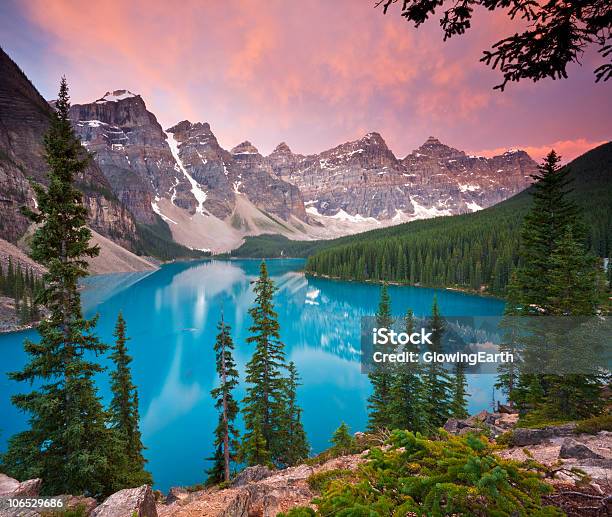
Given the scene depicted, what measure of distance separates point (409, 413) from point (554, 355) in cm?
756

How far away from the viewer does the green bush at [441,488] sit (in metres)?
2.97

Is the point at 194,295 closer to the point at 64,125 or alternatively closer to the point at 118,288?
the point at 118,288

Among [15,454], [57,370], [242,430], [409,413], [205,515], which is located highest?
[57,370]

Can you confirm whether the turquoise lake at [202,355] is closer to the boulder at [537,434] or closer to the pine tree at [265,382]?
the pine tree at [265,382]

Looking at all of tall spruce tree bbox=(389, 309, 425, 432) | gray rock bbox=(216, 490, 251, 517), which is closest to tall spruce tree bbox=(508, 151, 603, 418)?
tall spruce tree bbox=(389, 309, 425, 432)

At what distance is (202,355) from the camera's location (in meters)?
42.2

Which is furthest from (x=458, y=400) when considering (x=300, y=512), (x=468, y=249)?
(x=468, y=249)

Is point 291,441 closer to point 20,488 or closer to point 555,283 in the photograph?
point 20,488

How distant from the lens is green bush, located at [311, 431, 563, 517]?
2.97 m

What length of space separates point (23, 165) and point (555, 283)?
173161 mm

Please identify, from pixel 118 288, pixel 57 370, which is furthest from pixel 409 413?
pixel 118 288

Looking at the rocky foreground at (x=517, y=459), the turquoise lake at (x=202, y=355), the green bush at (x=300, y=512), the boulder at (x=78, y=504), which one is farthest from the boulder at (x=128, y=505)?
the turquoise lake at (x=202, y=355)

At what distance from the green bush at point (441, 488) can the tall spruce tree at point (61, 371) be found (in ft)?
29.6

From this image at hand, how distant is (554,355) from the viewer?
11633 mm
